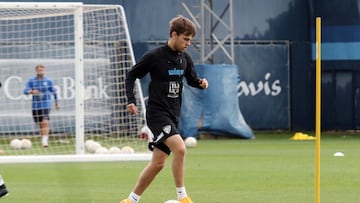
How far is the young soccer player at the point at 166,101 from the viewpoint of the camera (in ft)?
33.7

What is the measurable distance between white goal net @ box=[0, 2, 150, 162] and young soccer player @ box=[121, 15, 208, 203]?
805 cm

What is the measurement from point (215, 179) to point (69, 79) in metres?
15.4

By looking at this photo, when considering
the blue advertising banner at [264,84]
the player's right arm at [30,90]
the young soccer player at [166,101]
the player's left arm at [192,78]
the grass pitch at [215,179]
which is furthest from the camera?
the blue advertising banner at [264,84]

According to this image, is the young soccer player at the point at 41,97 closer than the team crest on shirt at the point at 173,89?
No

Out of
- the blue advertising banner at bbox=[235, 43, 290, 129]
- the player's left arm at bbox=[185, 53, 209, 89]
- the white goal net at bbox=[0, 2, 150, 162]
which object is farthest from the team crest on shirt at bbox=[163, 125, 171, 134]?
the blue advertising banner at bbox=[235, 43, 290, 129]

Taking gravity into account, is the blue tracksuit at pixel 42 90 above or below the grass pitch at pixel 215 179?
above

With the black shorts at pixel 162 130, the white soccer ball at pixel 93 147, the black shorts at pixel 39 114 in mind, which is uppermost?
the black shorts at pixel 162 130

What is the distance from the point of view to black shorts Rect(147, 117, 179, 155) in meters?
10.3

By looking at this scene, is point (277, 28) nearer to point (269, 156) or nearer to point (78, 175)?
point (269, 156)

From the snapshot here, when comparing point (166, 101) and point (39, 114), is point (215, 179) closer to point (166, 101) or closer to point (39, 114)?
point (166, 101)

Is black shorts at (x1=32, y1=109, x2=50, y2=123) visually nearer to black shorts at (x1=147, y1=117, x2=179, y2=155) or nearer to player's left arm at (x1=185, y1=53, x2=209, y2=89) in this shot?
player's left arm at (x1=185, y1=53, x2=209, y2=89)

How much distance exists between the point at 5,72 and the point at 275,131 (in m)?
8.63

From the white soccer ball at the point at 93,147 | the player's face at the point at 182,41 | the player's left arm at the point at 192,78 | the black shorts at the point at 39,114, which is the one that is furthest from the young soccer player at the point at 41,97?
the player's face at the point at 182,41

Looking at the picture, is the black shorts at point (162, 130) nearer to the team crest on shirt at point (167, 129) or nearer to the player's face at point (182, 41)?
the team crest on shirt at point (167, 129)
